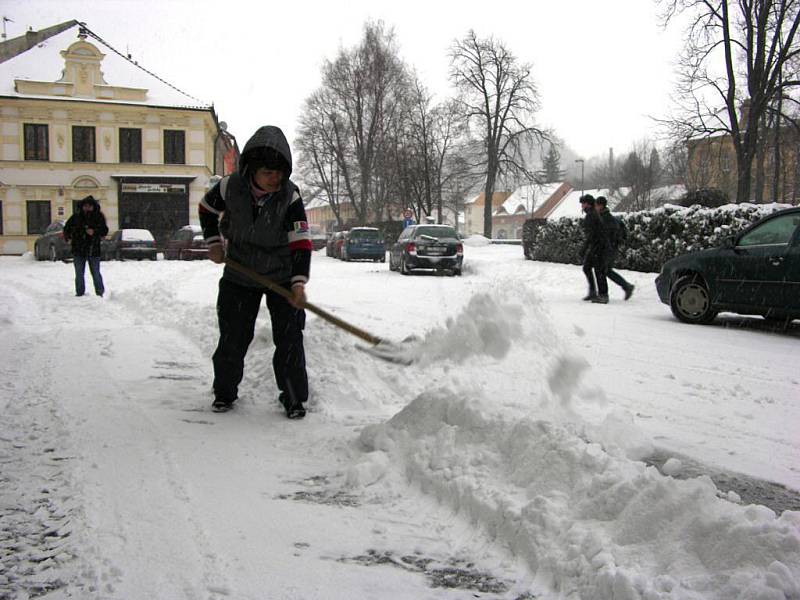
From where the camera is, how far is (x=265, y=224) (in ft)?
14.5

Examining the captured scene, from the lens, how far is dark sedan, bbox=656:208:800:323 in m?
8.10

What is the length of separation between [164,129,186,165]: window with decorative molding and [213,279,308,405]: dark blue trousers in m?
38.9

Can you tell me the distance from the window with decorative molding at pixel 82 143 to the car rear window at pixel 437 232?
1108 inches

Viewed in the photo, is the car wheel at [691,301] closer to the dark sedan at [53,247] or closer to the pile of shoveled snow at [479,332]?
the pile of shoveled snow at [479,332]

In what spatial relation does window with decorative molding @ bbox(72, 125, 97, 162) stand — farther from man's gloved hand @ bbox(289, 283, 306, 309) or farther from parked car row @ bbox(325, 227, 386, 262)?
man's gloved hand @ bbox(289, 283, 306, 309)

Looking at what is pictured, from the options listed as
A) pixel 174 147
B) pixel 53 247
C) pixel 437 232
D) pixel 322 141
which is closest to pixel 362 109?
pixel 322 141

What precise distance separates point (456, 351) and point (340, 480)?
1243mm

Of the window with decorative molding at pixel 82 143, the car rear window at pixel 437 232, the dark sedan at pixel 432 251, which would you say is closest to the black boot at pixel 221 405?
the dark sedan at pixel 432 251

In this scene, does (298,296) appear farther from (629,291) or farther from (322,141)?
(322,141)

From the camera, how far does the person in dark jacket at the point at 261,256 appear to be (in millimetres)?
4402

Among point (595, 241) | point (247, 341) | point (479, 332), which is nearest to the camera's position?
point (479, 332)

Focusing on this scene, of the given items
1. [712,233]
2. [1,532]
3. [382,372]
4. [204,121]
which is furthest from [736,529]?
[204,121]

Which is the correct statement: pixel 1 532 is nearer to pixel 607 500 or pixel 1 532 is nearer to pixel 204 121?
pixel 607 500

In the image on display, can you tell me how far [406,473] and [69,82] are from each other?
42476 millimetres
